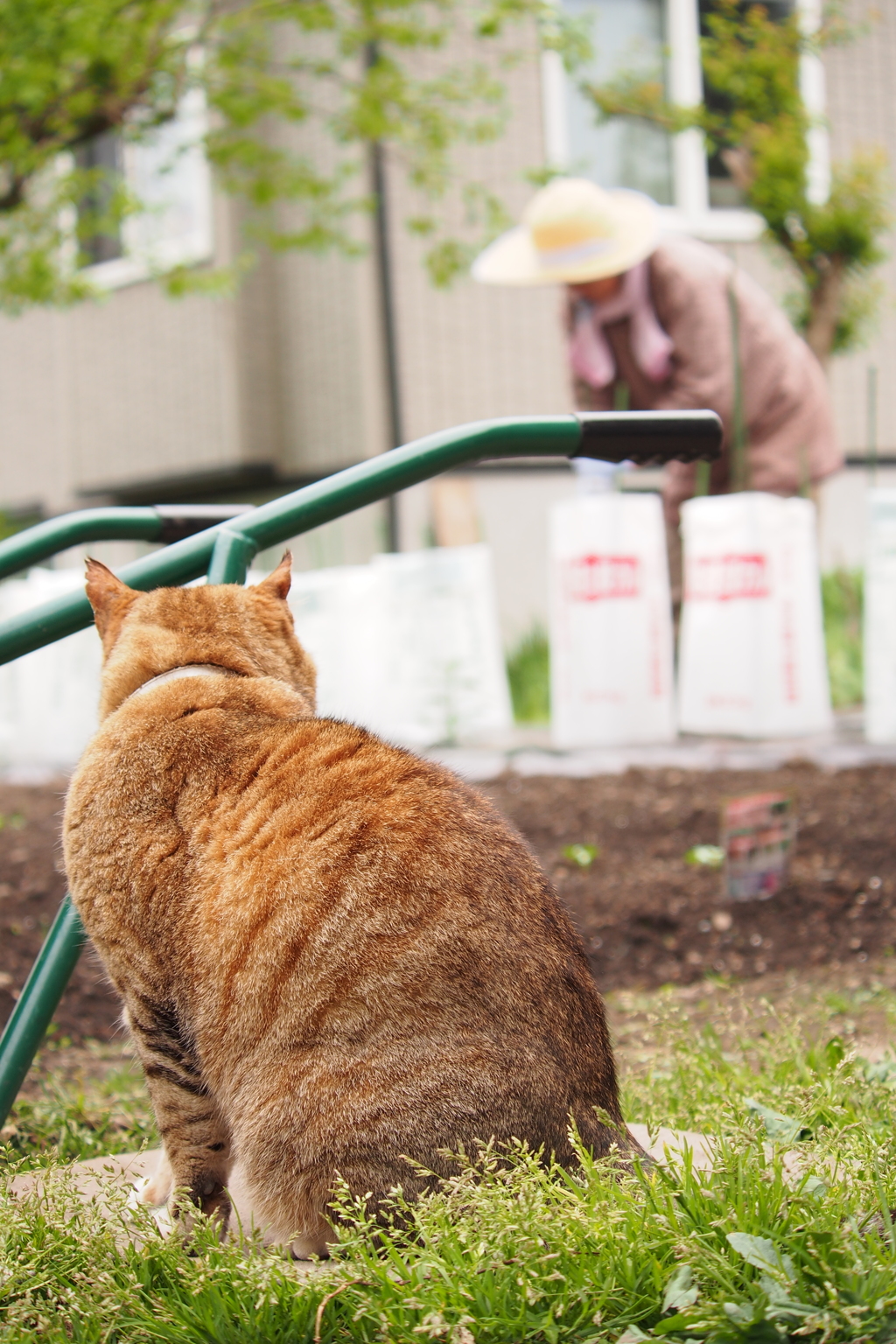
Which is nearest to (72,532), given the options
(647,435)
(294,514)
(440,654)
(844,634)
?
(294,514)

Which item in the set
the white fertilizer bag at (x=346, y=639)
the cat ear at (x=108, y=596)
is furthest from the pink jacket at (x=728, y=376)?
the cat ear at (x=108, y=596)

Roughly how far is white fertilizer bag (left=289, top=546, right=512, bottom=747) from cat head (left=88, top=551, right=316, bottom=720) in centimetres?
371

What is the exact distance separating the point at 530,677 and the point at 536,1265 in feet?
19.8

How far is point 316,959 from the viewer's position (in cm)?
157

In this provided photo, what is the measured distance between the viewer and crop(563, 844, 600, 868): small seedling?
4031 millimetres

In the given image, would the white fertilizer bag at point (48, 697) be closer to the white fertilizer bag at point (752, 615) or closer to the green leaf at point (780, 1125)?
the white fertilizer bag at point (752, 615)

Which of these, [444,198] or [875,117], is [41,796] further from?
[875,117]

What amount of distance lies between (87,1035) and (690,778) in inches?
97.5

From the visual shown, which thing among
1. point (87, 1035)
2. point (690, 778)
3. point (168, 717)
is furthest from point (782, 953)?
point (168, 717)

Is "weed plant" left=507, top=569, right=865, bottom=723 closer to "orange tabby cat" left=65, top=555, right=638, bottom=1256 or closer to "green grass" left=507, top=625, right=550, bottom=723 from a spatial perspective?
"green grass" left=507, top=625, right=550, bottom=723

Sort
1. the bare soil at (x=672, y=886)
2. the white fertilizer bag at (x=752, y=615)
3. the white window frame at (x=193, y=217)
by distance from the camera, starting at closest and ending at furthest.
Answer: the bare soil at (x=672, y=886), the white fertilizer bag at (x=752, y=615), the white window frame at (x=193, y=217)

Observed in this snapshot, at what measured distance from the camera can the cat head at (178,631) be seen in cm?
195

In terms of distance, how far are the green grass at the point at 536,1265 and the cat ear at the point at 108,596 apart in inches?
32.7

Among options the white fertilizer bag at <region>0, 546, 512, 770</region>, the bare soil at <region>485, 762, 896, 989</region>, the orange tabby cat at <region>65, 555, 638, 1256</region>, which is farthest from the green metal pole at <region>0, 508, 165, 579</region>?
the white fertilizer bag at <region>0, 546, 512, 770</region>
